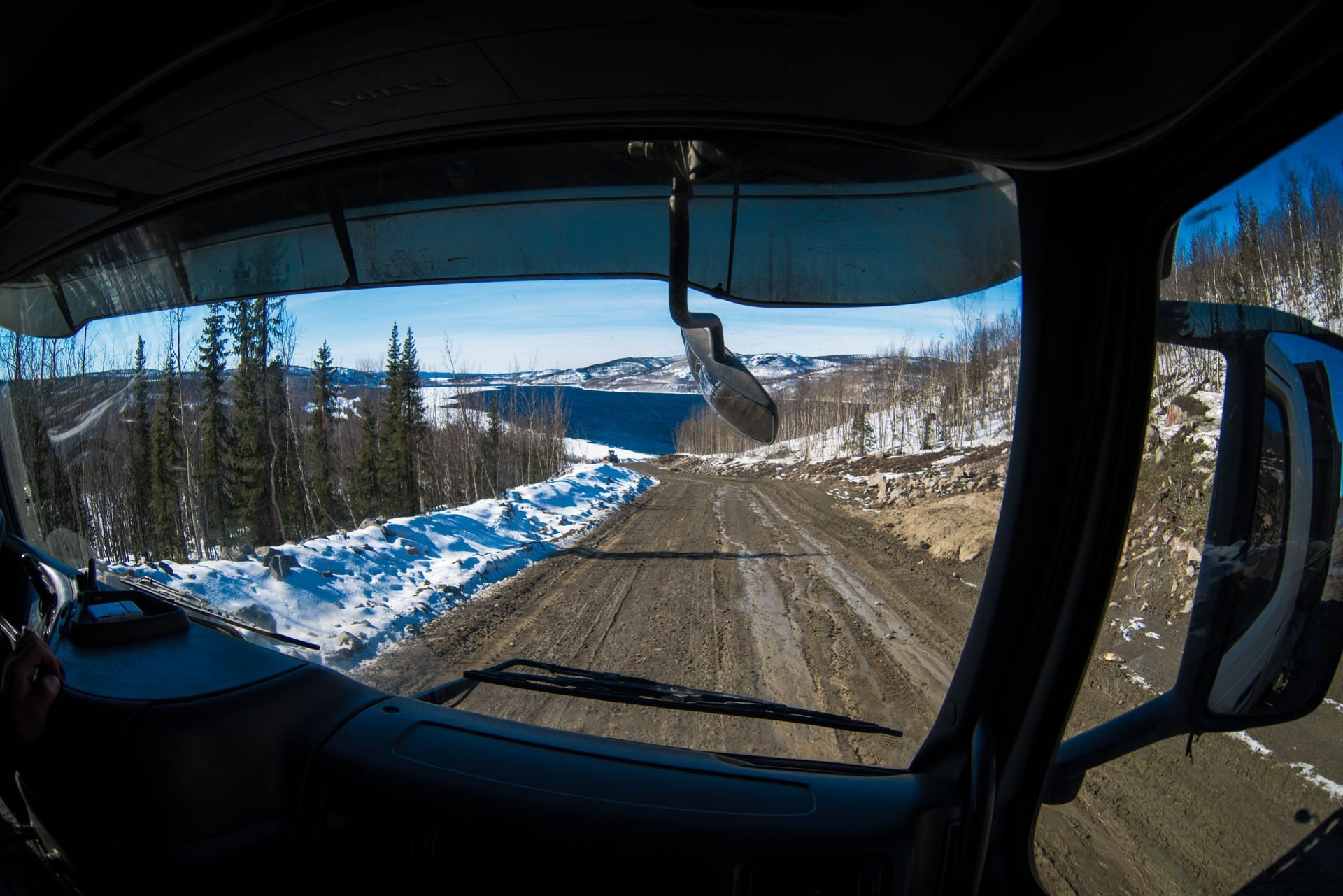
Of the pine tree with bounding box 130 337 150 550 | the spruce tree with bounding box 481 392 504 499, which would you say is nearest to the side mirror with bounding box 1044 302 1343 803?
the spruce tree with bounding box 481 392 504 499

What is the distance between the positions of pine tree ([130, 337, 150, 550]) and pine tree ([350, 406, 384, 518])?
3.58 feet

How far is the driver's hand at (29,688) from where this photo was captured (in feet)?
6.56

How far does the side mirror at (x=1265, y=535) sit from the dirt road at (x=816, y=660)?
0.07m

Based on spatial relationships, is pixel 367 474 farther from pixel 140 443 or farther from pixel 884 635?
pixel 884 635

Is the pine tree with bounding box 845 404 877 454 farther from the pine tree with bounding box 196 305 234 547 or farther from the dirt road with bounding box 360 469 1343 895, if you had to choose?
the pine tree with bounding box 196 305 234 547

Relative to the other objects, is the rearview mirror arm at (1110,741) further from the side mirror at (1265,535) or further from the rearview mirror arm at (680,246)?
the rearview mirror arm at (680,246)

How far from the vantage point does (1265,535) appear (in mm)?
1358

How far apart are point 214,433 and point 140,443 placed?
61 cm

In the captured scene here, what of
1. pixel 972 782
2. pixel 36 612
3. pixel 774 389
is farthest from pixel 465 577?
pixel 972 782

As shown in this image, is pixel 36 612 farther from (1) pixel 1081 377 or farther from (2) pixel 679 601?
(1) pixel 1081 377

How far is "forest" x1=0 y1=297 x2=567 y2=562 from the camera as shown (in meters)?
2.72

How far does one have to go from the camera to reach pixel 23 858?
2197 millimetres

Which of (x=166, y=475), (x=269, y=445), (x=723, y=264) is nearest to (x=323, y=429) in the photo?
(x=269, y=445)

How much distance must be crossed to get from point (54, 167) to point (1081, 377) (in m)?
3.63
